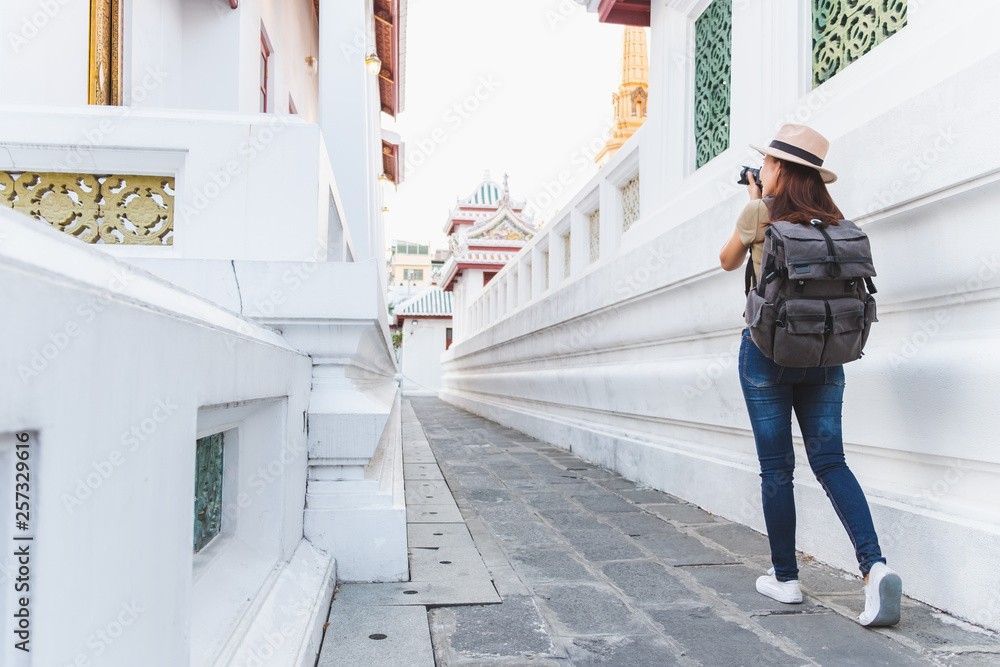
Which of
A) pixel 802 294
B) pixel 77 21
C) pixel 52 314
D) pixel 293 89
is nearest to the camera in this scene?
pixel 52 314

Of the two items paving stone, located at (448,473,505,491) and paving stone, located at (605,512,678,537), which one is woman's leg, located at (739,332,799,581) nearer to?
paving stone, located at (605,512,678,537)

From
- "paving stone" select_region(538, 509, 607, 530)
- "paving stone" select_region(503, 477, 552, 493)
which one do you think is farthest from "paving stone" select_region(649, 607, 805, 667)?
"paving stone" select_region(503, 477, 552, 493)

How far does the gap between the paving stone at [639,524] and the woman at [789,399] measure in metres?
0.90

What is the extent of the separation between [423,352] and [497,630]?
2732 centimetres

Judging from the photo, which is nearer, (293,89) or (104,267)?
(104,267)

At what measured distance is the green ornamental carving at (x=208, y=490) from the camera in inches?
64.9

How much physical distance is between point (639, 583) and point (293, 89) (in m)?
8.38

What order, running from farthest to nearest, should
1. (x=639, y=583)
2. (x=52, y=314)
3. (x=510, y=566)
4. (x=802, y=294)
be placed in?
(x=510, y=566)
(x=639, y=583)
(x=802, y=294)
(x=52, y=314)

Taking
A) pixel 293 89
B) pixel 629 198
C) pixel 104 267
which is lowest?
pixel 104 267

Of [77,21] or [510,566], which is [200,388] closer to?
[510,566]

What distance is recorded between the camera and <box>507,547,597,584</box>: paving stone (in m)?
2.56

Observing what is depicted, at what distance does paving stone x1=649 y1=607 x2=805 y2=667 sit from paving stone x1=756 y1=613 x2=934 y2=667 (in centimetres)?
9

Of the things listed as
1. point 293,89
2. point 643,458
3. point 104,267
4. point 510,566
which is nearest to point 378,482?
point 510,566

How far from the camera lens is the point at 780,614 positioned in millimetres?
2189
